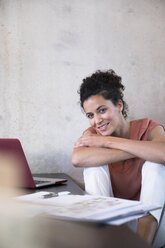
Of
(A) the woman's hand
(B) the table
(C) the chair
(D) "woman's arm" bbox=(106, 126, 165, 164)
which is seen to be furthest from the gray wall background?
(B) the table

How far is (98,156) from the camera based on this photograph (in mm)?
1696

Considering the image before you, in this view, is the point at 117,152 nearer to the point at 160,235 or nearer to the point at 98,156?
the point at 98,156

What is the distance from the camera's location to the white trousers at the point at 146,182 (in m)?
1.46

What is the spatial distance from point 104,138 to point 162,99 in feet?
3.49

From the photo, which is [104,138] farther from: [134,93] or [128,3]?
[128,3]

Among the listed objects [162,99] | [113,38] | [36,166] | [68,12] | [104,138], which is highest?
[68,12]

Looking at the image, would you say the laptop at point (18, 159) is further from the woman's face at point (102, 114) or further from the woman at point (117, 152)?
the woman's face at point (102, 114)

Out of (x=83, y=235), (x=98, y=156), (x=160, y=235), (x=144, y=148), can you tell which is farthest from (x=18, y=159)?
(x=83, y=235)

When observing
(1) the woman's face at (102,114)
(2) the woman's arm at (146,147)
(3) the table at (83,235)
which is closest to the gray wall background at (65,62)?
(1) the woman's face at (102,114)

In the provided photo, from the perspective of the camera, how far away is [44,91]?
2455 mm

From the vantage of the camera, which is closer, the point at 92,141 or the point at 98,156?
the point at 98,156

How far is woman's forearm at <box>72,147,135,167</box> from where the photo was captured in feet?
5.51

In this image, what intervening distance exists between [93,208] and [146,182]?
2.48 ft

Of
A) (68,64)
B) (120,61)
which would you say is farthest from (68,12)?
(120,61)
